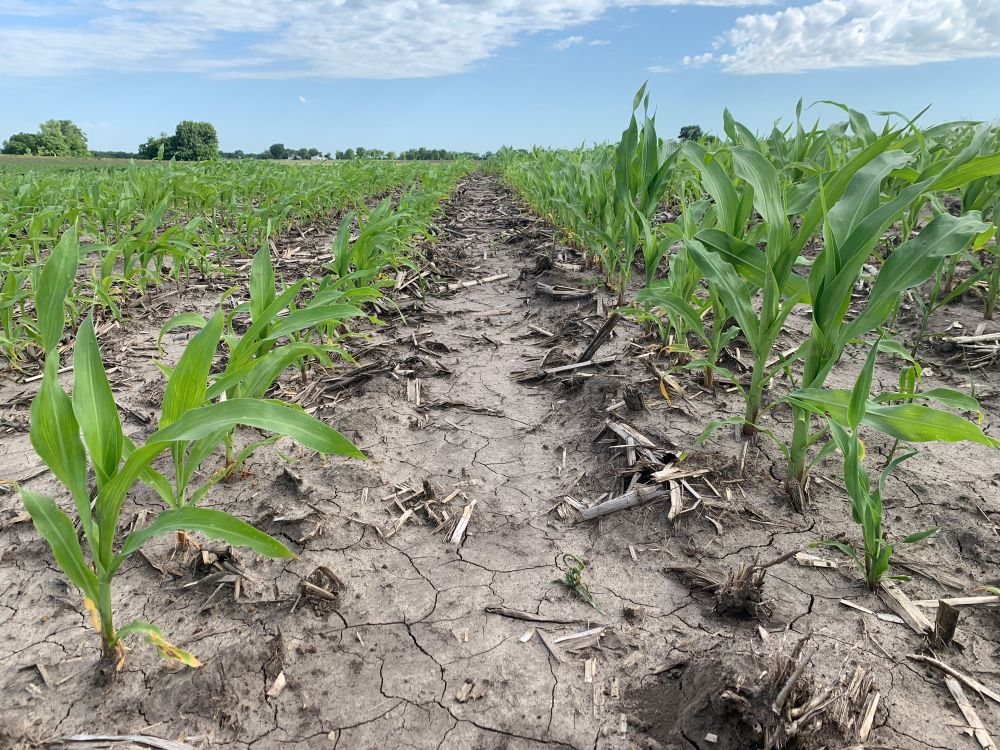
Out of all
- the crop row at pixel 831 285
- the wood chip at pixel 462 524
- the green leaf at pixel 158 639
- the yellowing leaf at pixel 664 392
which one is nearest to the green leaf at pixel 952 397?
the crop row at pixel 831 285

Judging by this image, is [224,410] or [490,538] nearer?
[224,410]

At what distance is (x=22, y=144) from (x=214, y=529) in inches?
2030

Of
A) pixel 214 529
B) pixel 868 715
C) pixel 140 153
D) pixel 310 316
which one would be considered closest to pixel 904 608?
pixel 868 715

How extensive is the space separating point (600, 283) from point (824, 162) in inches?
78.0

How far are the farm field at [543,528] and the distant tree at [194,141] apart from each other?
33207 mm

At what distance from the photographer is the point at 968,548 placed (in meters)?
1.67

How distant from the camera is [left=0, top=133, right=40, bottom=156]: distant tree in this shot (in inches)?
1528

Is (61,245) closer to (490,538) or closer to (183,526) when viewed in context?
(183,526)

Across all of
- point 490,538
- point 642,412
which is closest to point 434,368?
point 642,412

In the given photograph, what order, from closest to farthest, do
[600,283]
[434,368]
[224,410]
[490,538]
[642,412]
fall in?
[224,410], [490,538], [642,412], [434,368], [600,283]

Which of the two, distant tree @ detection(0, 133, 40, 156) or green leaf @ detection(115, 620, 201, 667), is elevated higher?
distant tree @ detection(0, 133, 40, 156)

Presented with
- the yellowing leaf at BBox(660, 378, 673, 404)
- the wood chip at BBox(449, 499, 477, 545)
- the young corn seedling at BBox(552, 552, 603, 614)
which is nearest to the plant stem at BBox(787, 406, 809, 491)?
the yellowing leaf at BBox(660, 378, 673, 404)

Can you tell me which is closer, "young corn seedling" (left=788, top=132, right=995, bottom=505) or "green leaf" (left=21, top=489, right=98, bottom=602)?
"green leaf" (left=21, top=489, right=98, bottom=602)

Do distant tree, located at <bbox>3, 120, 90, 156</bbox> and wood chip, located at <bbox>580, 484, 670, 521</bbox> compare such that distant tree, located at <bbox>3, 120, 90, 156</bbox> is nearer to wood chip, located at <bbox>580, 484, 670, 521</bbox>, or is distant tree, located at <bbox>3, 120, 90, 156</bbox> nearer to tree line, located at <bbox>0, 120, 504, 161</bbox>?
tree line, located at <bbox>0, 120, 504, 161</bbox>
